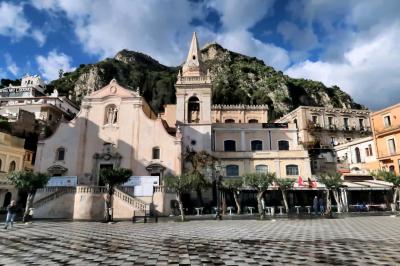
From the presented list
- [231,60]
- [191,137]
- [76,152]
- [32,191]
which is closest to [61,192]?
[32,191]

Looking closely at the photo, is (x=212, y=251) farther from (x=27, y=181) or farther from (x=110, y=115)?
(x=110, y=115)

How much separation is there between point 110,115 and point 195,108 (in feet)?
34.7

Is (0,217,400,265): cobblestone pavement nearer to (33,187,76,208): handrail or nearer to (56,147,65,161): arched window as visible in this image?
(33,187,76,208): handrail

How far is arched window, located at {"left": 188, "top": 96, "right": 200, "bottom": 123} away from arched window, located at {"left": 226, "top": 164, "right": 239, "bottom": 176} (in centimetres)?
697

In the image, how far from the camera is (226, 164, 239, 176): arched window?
37781 mm

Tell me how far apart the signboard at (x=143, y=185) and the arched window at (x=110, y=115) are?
30.3 feet

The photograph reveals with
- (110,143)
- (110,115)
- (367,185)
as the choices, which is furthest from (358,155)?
(110,115)

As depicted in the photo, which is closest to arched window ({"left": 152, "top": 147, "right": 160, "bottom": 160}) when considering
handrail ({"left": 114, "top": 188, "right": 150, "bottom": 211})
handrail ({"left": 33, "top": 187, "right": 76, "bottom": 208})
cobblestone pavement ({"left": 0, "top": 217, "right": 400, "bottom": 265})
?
handrail ({"left": 114, "top": 188, "right": 150, "bottom": 211})

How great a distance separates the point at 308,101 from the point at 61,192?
240ft

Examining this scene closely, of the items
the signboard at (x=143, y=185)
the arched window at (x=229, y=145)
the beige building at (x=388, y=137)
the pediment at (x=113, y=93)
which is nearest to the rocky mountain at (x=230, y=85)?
the beige building at (x=388, y=137)

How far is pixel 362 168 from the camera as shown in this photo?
42719 millimetres

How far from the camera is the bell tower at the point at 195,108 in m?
37.5

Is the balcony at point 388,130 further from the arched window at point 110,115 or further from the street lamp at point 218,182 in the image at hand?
the arched window at point 110,115

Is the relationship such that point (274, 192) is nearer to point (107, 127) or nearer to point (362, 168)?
point (362, 168)
